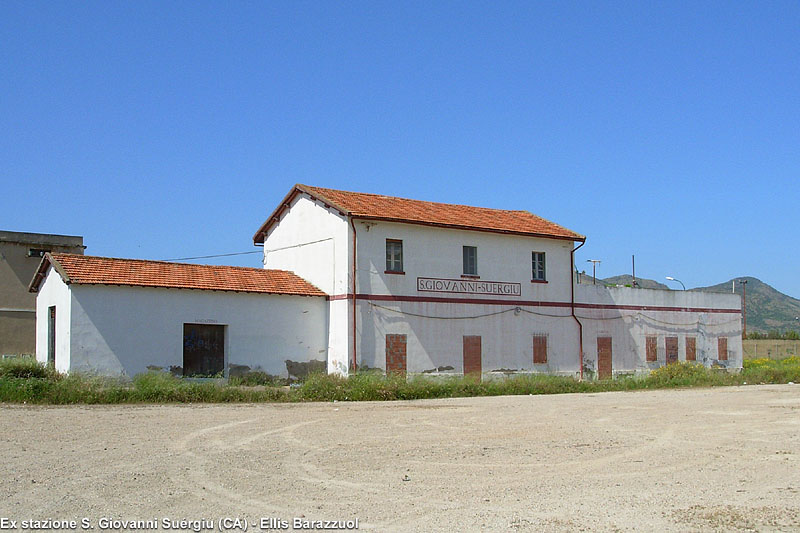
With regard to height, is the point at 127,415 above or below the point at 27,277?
below

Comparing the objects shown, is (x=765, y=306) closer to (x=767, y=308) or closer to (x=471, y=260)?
(x=767, y=308)

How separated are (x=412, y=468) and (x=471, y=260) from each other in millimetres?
18529

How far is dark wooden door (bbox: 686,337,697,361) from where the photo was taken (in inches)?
1362

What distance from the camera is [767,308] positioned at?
156 meters

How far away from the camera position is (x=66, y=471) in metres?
9.59

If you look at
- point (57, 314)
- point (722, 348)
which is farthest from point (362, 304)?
point (722, 348)

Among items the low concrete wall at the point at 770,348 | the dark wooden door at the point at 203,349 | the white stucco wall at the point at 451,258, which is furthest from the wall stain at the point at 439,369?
the low concrete wall at the point at 770,348

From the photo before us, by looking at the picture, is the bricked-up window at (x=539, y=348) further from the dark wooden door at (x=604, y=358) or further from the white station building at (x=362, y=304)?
the dark wooden door at (x=604, y=358)

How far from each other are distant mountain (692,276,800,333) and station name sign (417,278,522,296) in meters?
118

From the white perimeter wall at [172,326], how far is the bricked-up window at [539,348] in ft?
25.9

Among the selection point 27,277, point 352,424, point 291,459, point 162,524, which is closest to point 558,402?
point 352,424

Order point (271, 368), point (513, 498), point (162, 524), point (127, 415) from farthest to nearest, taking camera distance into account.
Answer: point (271, 368) → point (127, 415) → point (513, 498) → point (162, 524)

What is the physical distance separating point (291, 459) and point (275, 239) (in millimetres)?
19638

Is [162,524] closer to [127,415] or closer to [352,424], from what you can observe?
[352,424]
